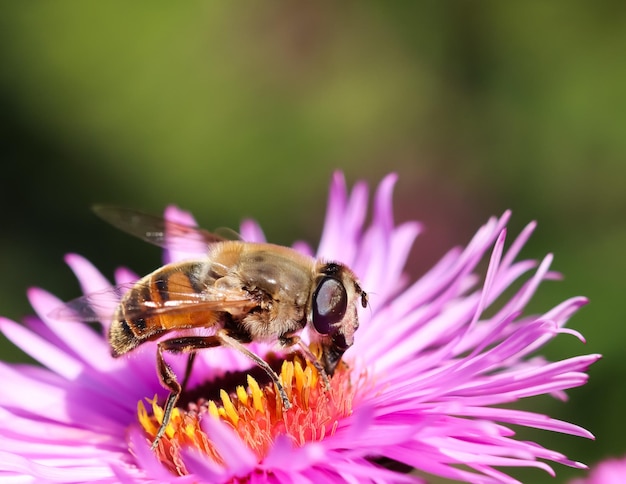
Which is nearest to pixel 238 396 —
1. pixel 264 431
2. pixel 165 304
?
pixel 264 431

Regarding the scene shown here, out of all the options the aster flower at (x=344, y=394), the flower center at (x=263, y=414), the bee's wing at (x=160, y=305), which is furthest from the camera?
the flower center at (x=263, y=414)

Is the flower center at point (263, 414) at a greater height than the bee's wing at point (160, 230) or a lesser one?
lesser

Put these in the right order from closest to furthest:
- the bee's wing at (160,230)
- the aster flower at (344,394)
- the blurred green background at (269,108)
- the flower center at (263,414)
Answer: the aster flower at (344,394) → the flower center at (263,414) → the bee's wing at (160,230) → the blurred green background at (269,108)

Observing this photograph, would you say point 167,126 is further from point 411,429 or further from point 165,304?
point 411,429

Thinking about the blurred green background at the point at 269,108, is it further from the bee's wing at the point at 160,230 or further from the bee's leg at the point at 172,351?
the bee's leg at the point at 172,351

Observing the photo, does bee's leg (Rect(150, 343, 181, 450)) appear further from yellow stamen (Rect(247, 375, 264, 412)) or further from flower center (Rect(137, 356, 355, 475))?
yellow stamen (Rect(247, 375, 264, 412))

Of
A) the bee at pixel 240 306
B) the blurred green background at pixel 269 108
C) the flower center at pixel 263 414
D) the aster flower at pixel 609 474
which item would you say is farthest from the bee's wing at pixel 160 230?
the blurred green background at pixel 269 108
